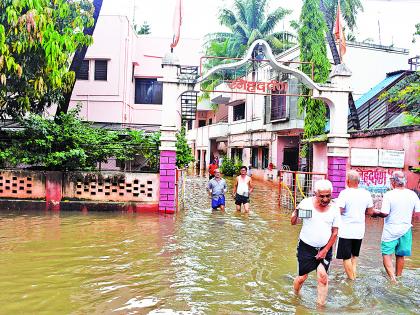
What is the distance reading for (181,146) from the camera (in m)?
15.6

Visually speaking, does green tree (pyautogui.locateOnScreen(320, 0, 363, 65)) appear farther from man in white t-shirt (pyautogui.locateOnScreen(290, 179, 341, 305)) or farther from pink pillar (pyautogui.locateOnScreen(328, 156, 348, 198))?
man in white t-shirt (pyautogui.locateOnScreen(290, 179, 341, 305))

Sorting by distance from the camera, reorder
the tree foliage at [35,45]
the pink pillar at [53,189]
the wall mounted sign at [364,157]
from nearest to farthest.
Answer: the tree foliage at [35,45], the pink pillar at [53,189], the wall mounted sign at [364,157]

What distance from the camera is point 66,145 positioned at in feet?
43.3

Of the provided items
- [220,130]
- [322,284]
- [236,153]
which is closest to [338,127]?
[322,284]

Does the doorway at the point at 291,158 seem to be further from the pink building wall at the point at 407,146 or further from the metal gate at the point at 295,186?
the pink building wall at the point at 407,146

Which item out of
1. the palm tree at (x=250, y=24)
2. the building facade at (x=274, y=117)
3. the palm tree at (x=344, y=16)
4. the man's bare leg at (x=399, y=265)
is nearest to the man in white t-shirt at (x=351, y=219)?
the man's bare leg at (x=399, y=265)

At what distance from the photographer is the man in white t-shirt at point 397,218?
655 centimetres

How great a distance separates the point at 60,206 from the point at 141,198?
2388mm

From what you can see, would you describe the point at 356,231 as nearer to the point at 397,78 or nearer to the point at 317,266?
the point at 317,266

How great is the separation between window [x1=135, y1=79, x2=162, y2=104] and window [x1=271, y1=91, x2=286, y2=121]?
27.5 feet

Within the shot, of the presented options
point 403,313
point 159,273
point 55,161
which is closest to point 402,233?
point 403,313

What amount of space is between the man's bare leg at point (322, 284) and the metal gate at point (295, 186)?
848 centimetres

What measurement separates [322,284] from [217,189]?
863 cm

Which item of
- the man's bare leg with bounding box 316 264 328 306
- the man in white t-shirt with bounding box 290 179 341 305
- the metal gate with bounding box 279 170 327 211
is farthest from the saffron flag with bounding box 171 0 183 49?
the man's bare leg with bounding box 316 264 328 306
